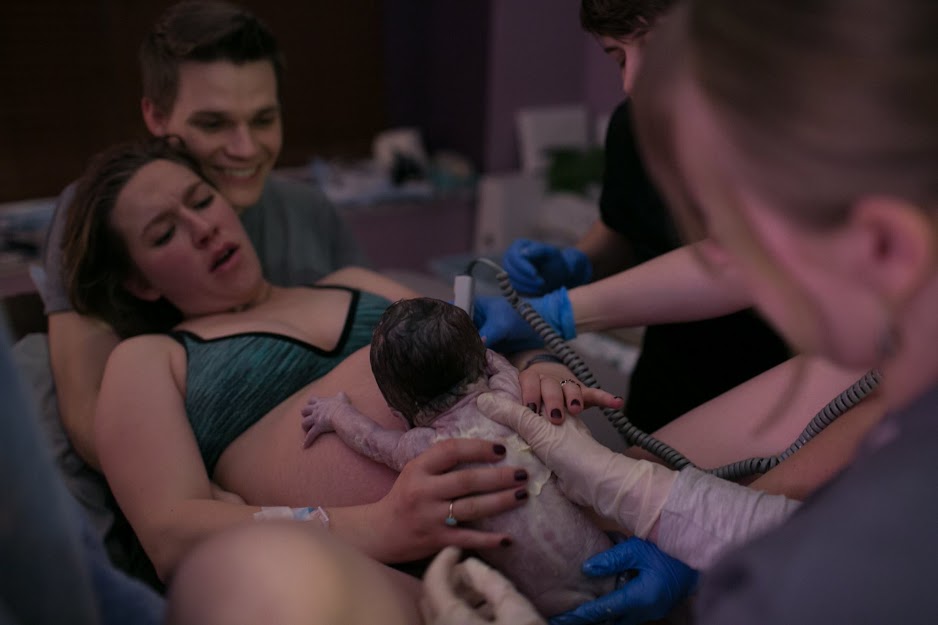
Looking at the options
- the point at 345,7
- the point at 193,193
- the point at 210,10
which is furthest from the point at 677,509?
the point at 345,7

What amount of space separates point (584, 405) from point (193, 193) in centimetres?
85

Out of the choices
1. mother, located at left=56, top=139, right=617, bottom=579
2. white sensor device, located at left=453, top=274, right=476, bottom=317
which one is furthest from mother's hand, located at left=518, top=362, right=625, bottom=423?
white sensor device, located at left=453, top=274, right=476, bottom=317

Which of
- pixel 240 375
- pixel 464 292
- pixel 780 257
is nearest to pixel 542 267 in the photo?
pixel 464 292

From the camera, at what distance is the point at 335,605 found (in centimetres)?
76

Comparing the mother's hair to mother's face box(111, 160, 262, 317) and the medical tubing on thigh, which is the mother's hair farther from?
the medical tubing on thigh

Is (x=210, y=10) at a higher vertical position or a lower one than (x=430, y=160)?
higher

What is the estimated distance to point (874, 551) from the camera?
62cm

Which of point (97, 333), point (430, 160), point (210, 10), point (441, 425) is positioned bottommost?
point (430, 160)

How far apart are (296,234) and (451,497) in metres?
1.19

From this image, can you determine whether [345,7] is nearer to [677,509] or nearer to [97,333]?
[97,333]

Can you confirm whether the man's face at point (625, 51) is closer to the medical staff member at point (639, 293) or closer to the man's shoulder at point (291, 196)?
the medical staff member at point (639, 293)

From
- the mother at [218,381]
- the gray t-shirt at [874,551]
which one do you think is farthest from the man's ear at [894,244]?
the mother at [218,381]

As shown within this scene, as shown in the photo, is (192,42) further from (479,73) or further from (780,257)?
(479,73)

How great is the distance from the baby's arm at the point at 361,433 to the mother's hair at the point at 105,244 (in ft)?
1.69
